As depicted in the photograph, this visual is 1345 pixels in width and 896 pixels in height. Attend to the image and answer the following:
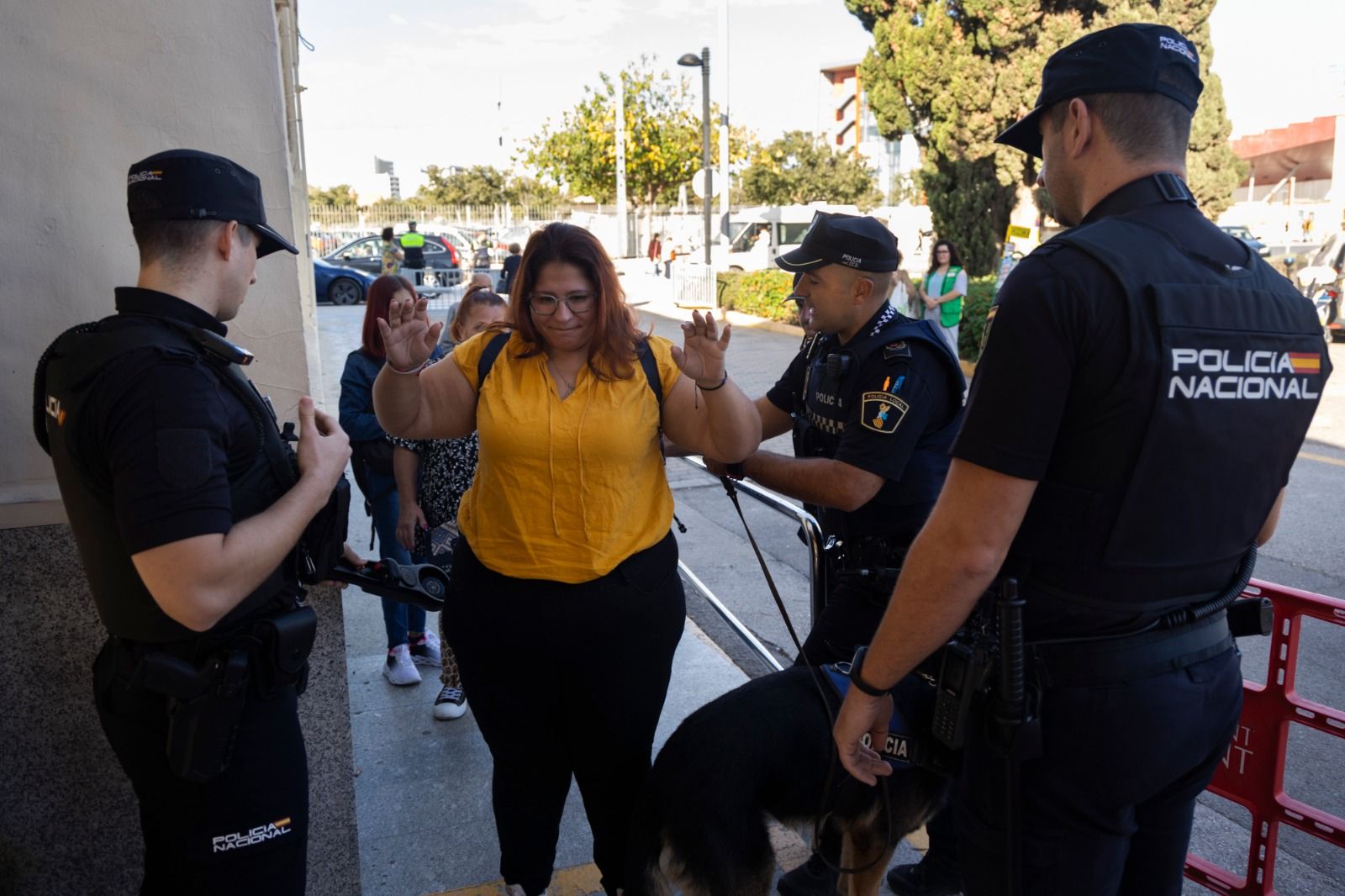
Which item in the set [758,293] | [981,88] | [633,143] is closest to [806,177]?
[633,143]

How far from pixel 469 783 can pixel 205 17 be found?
257 cm

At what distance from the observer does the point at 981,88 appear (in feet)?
57.4

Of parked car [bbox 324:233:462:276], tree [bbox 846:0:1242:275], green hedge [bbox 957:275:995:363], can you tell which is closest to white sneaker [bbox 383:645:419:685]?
green hedge [bbox 957:275:995:363]

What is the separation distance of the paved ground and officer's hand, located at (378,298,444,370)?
1.87 feet

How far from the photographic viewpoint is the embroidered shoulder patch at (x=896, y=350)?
2.70 metres

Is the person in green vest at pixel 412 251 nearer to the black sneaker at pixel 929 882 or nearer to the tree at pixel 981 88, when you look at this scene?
the tree at pixel 981 88

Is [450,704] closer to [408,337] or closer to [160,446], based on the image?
[408,337]

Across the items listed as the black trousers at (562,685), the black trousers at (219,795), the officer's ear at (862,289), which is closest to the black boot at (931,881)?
the black trousers at (562,685)

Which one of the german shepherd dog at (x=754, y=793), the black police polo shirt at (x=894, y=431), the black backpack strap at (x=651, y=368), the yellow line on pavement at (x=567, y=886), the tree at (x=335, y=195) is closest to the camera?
the german shepherd dog at (x=754, y=793)

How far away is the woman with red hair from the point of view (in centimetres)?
412

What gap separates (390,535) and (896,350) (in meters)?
2.65

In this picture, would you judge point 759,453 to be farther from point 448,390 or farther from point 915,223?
point 915,223

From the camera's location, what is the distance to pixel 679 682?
171 inches

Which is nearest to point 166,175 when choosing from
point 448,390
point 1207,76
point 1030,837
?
point 448,390
